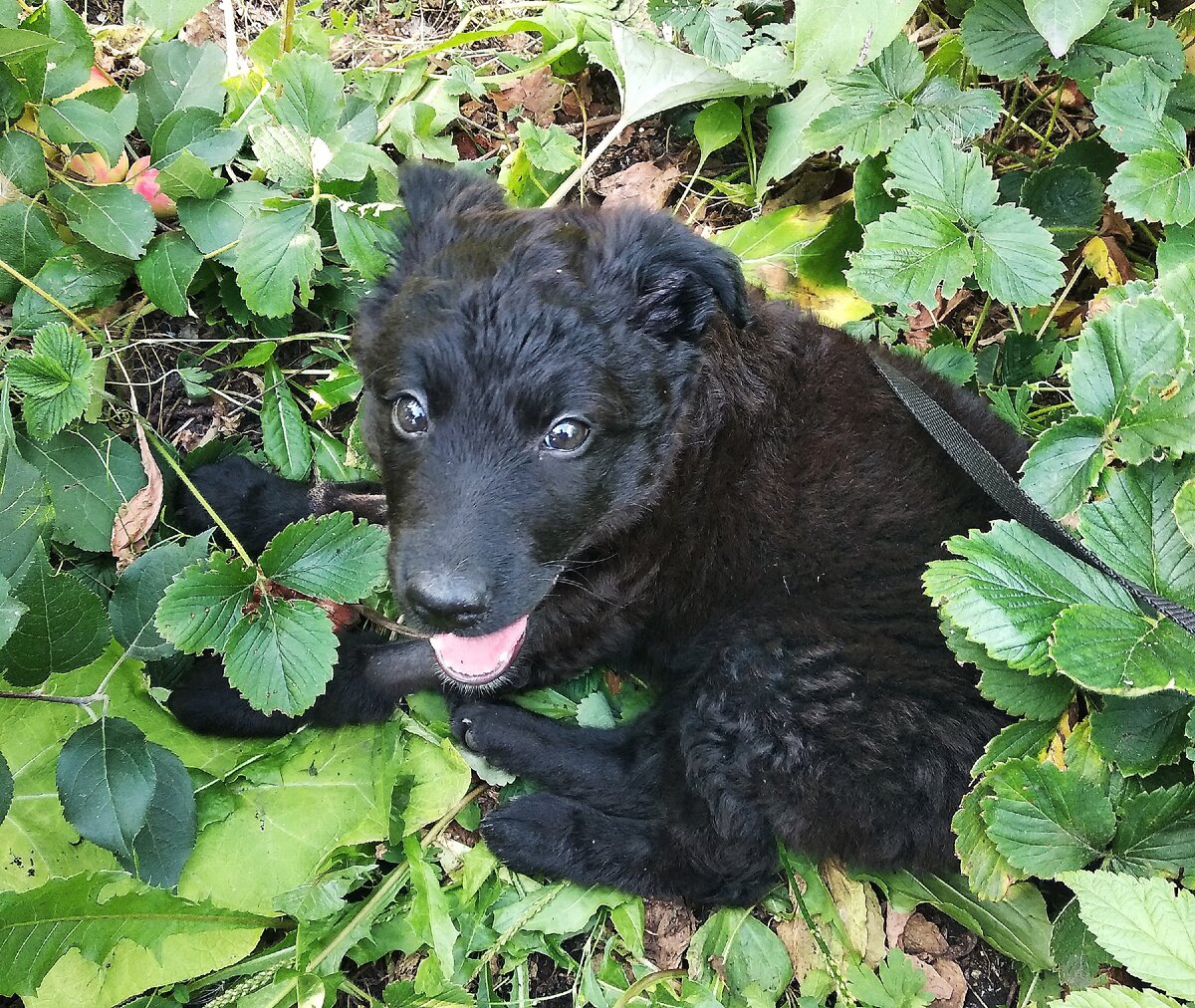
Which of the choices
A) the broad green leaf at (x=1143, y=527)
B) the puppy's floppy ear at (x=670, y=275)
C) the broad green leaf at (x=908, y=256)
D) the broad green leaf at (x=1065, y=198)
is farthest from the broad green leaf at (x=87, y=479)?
the broad green leaf at (x=1065, y=198)

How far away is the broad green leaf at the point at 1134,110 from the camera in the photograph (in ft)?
8.07

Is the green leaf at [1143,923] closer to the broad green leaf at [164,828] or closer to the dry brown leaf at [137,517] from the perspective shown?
the broad green leaf at [164,828]

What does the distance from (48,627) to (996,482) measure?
2172mm

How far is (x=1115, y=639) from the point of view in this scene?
5.51ft

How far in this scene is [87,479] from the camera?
8.28 ft

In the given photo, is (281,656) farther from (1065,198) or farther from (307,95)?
(1065,198)

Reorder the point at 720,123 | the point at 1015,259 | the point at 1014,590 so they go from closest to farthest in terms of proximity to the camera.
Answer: the point at 1014,590 → the point at 1015,259 → the point at 720,123

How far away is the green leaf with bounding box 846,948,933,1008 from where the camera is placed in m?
2.35

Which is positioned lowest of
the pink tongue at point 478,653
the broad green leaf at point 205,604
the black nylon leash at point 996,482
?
the pink tongue at point 478,653

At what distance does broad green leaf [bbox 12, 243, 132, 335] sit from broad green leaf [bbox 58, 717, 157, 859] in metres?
1.22

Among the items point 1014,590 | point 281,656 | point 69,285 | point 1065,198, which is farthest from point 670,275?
point 69,285

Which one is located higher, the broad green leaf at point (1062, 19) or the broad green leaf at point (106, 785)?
the broad green leaf at point (1062, 19)

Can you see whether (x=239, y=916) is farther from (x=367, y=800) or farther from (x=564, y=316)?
(x=564, y=316)

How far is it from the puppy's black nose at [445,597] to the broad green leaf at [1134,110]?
2127mm
